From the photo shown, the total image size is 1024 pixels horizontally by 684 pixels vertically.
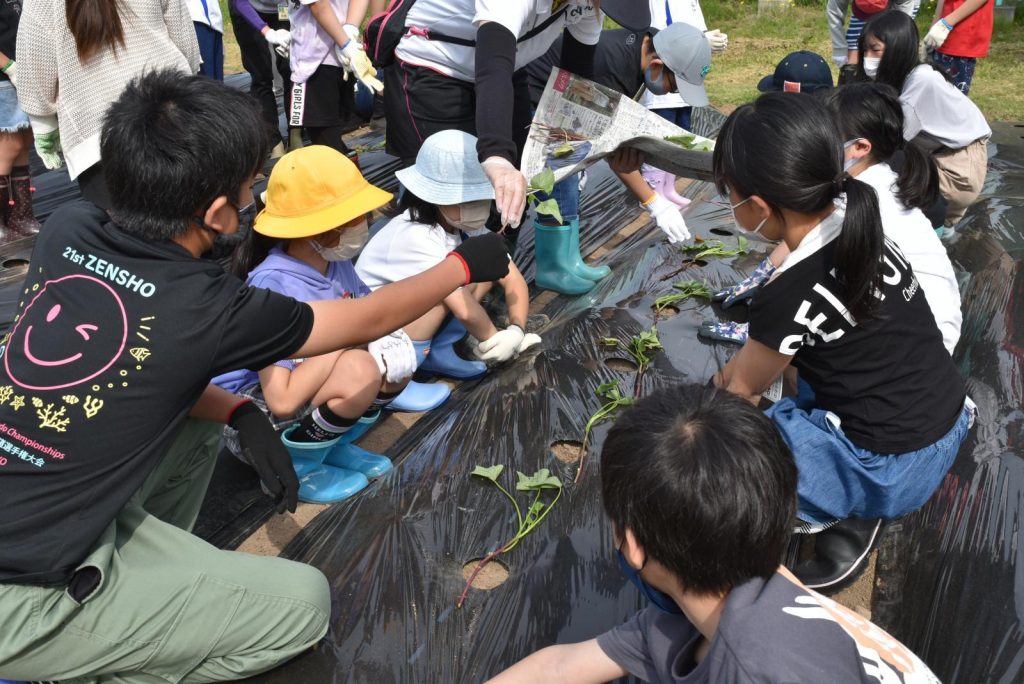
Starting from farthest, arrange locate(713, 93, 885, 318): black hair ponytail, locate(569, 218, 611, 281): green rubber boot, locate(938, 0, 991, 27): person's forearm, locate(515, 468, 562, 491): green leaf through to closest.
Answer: locate(938, 0, 991, 27): person's forearm
locate(569, 218, 611, 281): green rubber boot
locate(515, 468, 562, 491): green leaf
locate(713, 93, 885, 318): black hair ponytail

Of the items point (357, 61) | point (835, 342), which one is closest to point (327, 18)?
point (357, 61)

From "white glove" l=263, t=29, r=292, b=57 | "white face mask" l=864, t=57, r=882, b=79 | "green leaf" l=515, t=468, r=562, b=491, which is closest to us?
"green leaf" l=515, t=468, r=562, b=491

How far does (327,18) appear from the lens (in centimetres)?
373

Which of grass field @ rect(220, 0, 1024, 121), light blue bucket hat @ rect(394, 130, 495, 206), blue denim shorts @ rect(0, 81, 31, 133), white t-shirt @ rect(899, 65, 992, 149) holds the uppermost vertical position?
light blue bucket hat @ rect(394, 130, 495, 206)

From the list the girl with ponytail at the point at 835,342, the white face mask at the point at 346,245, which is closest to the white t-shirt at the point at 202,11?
the white face mask at the point at 346,245

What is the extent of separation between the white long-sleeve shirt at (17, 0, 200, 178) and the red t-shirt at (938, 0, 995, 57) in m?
4.16

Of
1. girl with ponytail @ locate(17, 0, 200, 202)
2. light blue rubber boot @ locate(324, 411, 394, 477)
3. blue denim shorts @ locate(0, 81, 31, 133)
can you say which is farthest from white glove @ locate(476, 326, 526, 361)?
blue denim shorts @ locate(0, 81, 31, 133)

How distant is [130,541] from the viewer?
155cm

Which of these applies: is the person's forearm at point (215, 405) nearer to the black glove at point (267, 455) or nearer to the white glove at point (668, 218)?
the black glove at point (267, 455)

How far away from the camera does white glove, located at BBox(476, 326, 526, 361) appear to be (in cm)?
254

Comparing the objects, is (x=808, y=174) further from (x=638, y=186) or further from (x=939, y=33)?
(x=939, y=33)

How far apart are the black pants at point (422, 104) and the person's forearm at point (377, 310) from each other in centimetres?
101

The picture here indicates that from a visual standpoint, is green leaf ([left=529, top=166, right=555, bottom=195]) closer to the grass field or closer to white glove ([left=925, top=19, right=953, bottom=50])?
white glove ([left=925, top=19, right=953, bottom=50])

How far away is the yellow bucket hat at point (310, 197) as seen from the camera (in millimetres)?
2076
